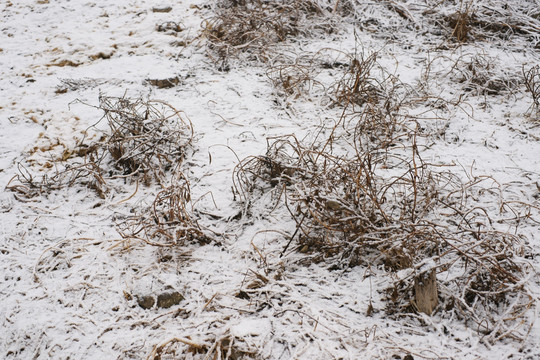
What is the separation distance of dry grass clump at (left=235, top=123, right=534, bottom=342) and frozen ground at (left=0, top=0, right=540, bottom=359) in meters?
0.07

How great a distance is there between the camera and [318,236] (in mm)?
1983

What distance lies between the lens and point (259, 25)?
12.6 feet

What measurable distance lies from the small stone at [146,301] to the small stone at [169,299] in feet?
0.12

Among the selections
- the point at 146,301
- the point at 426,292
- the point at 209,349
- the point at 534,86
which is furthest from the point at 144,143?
the point at 534,86

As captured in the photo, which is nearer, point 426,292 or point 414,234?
point 426,292

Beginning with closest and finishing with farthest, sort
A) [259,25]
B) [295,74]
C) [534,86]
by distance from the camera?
[534,86] → [295,74] → [259,25]

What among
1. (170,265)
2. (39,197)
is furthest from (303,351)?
(39,197)

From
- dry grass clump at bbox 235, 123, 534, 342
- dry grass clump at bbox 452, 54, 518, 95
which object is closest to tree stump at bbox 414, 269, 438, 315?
dry grass clump at bbox 235, 123, 534, 342

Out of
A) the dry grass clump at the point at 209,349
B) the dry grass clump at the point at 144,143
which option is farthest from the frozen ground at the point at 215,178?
the dry grass clump at the point at 144,143

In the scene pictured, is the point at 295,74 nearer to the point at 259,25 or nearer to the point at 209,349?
the point at 259,25

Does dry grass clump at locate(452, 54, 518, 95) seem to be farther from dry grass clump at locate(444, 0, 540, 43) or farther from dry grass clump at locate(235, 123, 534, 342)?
dry grass clump at locate(235, 123, 534, 342)

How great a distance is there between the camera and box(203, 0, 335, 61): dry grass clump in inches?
146

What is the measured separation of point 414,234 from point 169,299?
1.17 metres

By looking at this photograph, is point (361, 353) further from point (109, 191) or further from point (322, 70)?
point (322, 70)
